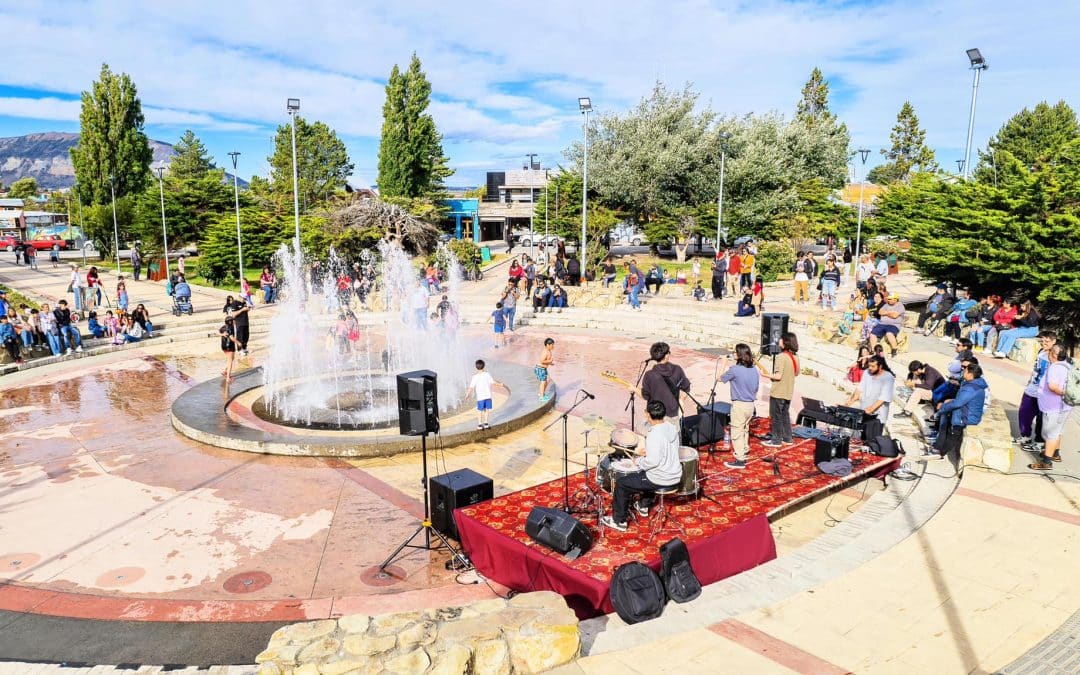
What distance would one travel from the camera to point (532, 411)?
43.3 ft

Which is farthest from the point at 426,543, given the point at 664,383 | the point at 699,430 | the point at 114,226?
the point at 114,226

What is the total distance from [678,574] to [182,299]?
23.1 metres

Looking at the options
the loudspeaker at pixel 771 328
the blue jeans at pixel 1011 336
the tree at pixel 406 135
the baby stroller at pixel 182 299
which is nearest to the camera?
the loudspeaker at pixel 771 328

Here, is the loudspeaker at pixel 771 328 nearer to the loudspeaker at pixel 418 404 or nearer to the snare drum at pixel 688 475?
the snare drum at pixel 688 475

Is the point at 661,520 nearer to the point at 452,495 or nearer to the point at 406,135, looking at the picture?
the point at 452,495

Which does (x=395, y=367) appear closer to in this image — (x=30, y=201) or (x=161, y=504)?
(x=161, y=504)

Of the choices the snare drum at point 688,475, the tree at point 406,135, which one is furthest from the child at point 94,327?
the tree at point 406,135

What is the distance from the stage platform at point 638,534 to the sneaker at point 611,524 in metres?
0.07

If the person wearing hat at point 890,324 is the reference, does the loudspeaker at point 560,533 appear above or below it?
below

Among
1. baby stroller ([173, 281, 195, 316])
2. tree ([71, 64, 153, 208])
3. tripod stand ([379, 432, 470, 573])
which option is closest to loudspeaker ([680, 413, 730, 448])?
tripod stand ([379, 432, 470, 573])

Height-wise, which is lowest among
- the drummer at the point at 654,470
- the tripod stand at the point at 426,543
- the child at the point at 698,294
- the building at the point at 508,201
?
the tripod stand at the point at 426,543

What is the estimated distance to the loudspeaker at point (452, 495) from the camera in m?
8.21

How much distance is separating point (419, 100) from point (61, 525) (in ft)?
172

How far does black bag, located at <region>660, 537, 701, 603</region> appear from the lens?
654 cm
